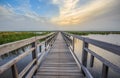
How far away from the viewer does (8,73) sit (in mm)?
5547

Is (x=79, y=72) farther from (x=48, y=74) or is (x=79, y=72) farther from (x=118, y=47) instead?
(x=118, y=47)

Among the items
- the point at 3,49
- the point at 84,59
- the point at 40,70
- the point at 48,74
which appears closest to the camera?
the point at 3,49

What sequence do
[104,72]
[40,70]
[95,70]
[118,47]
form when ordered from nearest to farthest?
[118,47] → [104,72] → [40,70] → [95,70]

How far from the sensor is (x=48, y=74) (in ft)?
9.30

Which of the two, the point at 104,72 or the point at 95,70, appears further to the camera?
the point at 95,70

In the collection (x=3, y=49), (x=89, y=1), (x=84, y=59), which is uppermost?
(x=89, y=1)

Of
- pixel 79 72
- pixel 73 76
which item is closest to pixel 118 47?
pixel 73 76

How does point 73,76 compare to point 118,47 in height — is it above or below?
below

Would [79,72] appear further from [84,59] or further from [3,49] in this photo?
[3,49]

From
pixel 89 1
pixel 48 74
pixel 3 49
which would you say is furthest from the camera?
pixel 89 1

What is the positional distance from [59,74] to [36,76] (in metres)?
0.65

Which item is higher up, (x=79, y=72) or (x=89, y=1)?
(x=89, y=1)

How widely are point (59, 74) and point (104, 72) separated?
1.65 meters

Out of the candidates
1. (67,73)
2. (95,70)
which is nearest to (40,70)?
(67,73)
